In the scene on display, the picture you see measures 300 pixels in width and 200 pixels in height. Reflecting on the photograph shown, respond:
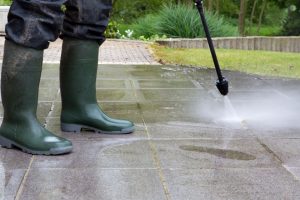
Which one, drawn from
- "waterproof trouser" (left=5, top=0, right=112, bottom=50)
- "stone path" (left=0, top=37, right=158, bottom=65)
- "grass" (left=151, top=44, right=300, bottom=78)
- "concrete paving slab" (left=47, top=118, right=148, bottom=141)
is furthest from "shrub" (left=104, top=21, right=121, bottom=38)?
"waterproof trouser" (left=5, top=0, right=112, bottom=50)

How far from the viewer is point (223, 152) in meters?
3.42

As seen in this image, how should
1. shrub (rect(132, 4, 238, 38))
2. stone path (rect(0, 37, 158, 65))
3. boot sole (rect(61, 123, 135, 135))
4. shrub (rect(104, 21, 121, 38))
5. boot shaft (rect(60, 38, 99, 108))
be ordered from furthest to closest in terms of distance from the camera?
shrub (rect(104, 21, 121, 38)), shrub (rect(132, 4, 238, 38)), stone path (rect(0, 37, 158, 65)), boot sole (rect(61, 123, 135, 135)), boot shaft (rect(60, 38, 99, 108))

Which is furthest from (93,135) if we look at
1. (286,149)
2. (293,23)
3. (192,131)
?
(293,23)

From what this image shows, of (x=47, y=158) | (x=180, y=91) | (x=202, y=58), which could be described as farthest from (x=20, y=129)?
(x=202, y=58)

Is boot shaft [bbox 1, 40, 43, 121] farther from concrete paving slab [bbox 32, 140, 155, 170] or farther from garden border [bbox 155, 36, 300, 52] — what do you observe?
garden border [bbox 155, 36, 300, 52]

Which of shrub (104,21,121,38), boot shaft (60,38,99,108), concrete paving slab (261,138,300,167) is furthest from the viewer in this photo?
shrub (104,21,121,38)

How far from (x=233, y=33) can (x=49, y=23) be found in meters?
12.5

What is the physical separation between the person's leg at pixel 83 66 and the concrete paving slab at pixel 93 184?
0.81 m

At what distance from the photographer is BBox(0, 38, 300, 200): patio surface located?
2732 millimetres

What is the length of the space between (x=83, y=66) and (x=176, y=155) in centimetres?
84

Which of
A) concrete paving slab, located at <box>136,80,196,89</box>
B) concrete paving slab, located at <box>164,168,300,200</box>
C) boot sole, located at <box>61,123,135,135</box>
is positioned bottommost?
concrete paving slab, located at <box>136,80,196,89</box>

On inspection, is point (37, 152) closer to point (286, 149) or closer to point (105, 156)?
point (105, 156)

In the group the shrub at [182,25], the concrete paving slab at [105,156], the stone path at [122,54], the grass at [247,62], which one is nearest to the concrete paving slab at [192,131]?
the concrete paving slab at [105,156]

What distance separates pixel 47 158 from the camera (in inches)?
128
